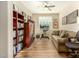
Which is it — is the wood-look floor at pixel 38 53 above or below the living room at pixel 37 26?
below

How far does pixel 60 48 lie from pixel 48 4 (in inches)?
128

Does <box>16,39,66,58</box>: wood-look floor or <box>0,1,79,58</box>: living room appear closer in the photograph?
<box>0,1,79,58</box>: living room

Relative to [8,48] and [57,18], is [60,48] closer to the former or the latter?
[8,48]
